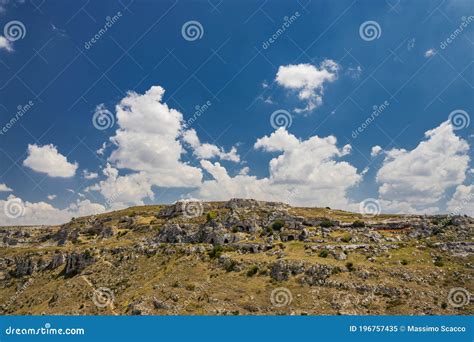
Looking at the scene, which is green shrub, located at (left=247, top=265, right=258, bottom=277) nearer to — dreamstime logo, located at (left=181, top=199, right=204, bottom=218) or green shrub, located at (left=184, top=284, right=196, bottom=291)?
green shrub, located at (left=184, top=284, right=196, bottom=291)

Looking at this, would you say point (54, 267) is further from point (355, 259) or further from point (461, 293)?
point (461, 293)

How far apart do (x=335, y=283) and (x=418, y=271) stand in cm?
1218

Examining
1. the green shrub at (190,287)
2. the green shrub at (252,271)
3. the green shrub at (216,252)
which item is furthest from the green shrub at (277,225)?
the green shrub at (190,287)

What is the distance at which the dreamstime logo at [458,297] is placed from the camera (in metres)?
46.2

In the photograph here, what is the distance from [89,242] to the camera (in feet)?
304

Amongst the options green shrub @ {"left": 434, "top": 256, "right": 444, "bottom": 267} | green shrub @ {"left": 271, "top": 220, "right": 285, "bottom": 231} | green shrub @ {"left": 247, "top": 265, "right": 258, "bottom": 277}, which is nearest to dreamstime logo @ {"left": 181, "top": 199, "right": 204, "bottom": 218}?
green shrub @ {"left": 271, "top": 220, "right": 285, "bottom": 231}

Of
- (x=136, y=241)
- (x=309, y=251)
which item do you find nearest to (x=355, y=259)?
(x=309, y=251)

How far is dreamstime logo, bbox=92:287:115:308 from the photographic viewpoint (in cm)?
5652

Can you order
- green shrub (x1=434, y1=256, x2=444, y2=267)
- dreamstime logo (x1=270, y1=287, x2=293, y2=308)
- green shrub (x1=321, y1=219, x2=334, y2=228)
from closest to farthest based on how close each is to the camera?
dreamstime logo (x1=270, y1=287, x2=293, y2=308) → green shrub (x1=434, y1=256, x2=444, y2=267) → green shrub (x1=321, y1=219, x2=334, y2=228)

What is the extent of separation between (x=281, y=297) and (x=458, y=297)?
74.8ft

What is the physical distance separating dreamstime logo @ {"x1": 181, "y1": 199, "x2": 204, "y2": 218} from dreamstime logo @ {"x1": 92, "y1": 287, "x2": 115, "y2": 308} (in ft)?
120

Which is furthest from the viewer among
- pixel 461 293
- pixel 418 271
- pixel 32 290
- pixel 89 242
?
pixel 89 242

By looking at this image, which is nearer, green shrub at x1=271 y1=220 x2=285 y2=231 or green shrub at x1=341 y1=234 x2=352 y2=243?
green shrub at x1=341 y1=234 x2=352 y2=243

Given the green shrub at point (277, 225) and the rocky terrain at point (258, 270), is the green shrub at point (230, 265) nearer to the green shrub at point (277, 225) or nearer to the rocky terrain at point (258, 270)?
the rocky terrain at point (258, 270)
